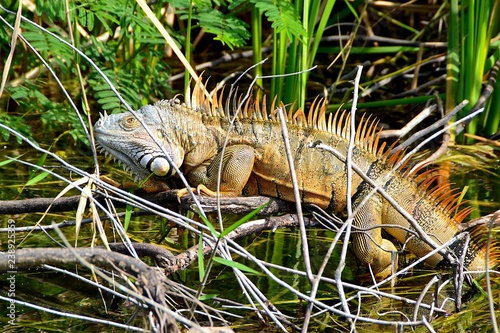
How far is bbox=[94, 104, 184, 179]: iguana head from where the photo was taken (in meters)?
5.20

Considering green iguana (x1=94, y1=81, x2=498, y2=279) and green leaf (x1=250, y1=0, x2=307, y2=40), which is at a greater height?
green leaf (x1=250, y1=0, x2=307, y2=40)

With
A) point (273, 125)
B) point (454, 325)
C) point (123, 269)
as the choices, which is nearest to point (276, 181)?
point (273, 125)

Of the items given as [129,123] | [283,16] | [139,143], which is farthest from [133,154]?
[283,16]

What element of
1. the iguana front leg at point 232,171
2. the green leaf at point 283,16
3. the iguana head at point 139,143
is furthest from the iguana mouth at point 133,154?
the green leaf at point 283,16

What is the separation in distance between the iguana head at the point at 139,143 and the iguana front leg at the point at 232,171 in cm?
23

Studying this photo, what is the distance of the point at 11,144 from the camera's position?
7824 millimetres

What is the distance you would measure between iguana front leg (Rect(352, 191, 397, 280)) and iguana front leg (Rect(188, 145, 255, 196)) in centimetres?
80

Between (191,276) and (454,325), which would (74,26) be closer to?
(191,276)

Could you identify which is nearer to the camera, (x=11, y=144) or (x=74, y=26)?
(x=74, y=26)

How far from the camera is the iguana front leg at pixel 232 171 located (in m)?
5.21

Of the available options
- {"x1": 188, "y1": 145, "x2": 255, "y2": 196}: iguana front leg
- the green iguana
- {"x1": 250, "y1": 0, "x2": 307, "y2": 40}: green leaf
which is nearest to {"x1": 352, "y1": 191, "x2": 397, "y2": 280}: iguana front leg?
the green iguana

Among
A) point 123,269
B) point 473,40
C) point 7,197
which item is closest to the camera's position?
point 123,269

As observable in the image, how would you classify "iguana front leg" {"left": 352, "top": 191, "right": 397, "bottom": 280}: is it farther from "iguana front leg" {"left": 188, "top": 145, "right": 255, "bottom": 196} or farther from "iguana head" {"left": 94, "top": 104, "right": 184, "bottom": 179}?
"iguana head" {"left": 94, "top": 104, "right": 184, "bottom": 179}

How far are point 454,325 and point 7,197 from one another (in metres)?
3.74
